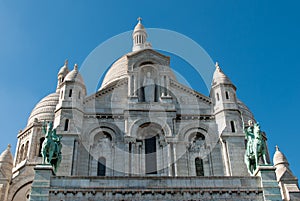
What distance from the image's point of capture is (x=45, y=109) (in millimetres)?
36906

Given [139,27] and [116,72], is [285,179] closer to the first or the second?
[116,72]

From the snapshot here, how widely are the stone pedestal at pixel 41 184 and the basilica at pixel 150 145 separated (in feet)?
0.18

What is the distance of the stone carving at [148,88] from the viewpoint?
30656 millimetres

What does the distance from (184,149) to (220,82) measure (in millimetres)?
6199

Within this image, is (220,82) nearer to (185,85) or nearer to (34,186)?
(185,85)

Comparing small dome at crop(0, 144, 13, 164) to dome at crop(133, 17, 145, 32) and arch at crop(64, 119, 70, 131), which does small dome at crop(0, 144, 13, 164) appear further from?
dome at crop(133, 17, 145, 32)

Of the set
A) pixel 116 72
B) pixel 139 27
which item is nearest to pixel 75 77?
pixel 116 72

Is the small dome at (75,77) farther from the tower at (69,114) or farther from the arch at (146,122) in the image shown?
the arch at (146,122)

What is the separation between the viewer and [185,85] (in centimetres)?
3155

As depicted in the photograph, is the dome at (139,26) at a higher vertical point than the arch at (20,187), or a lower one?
higher

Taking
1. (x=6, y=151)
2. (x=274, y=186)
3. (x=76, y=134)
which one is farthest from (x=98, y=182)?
(x=6, y=151)

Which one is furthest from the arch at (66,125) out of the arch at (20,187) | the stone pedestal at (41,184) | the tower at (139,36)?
the tower at (139,36)

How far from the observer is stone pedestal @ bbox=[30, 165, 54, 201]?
20609mm

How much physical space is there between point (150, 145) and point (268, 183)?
29.5 feet
